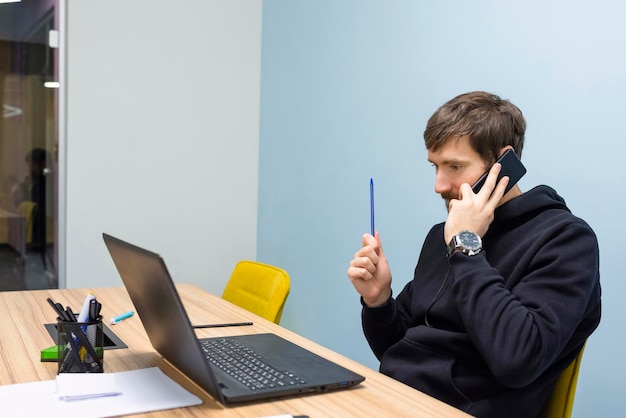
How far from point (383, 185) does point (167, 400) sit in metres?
2.03

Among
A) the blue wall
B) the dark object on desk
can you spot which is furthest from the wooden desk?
the blue wall

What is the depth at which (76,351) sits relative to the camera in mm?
1296

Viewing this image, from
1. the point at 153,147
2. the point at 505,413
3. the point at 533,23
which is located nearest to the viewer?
the point at 505,413

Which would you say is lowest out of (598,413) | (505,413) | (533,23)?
(598,413)

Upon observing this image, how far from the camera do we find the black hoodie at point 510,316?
4.36 feet

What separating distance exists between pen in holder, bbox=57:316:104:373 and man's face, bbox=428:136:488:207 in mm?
863

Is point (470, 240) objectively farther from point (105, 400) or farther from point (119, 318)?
point (119, 318)

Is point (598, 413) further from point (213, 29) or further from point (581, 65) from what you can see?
point (213, 29)

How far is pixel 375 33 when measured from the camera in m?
3.13

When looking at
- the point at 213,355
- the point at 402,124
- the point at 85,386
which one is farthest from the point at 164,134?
the point at 85,386

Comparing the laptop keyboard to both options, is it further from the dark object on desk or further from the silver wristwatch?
the silver wristwatch

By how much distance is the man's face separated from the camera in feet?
5.17

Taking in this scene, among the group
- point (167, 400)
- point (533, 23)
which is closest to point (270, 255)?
point (533, 23)

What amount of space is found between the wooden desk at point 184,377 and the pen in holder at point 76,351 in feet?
0.13
